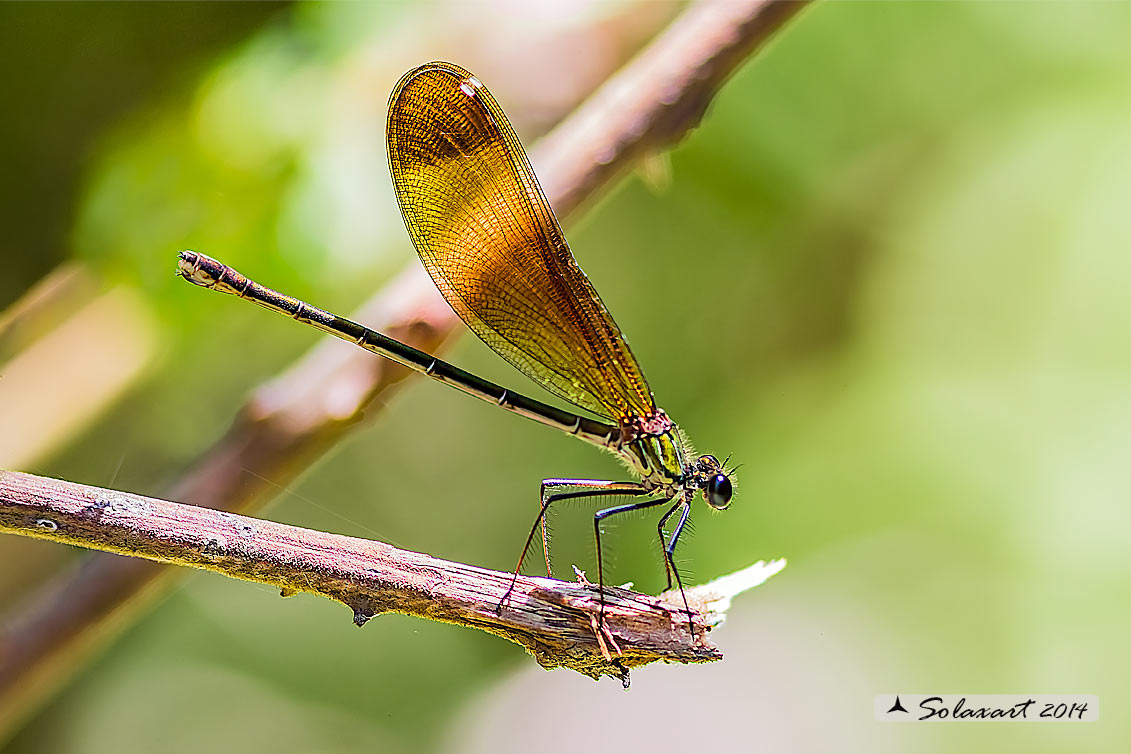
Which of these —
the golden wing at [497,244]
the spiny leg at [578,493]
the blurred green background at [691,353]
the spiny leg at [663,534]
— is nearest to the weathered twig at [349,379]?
the golden wing at [497,244]

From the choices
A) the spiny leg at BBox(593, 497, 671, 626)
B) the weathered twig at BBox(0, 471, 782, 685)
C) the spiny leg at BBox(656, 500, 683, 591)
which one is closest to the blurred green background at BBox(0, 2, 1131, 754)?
the spiny leg at BBox(593, 497, 671, 626)

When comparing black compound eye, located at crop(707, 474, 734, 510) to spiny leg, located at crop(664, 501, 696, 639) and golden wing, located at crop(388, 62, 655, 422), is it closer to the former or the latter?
spiny leg, located at crop(664, 501, 696, 639)

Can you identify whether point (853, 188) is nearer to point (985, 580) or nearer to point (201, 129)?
point (985, 580)

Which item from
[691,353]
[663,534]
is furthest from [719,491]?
[691,353]

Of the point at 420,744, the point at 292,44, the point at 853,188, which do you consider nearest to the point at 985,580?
the point at 853,188

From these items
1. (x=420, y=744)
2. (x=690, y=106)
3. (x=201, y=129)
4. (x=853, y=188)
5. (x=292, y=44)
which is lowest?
(x=420, y=744)

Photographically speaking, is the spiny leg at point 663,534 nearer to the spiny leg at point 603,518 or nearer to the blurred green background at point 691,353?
the spiny leg at point 603,518
